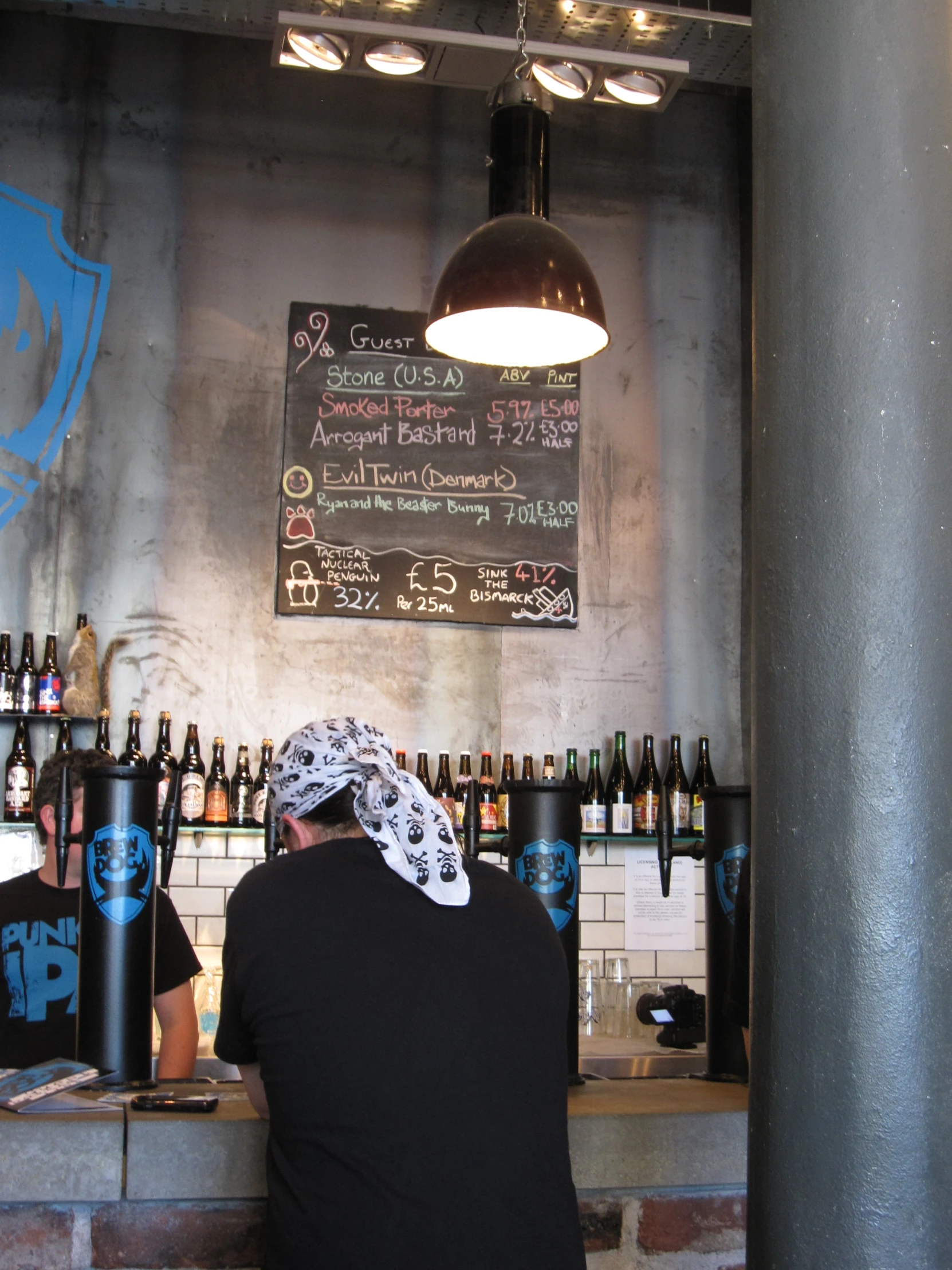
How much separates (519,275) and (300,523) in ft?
7.39

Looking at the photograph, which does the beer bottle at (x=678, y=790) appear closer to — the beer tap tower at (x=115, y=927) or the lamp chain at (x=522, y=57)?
the lamp chain at (x=522, y=57)

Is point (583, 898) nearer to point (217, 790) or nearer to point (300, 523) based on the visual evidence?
point (217, 790)

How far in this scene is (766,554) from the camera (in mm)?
1332

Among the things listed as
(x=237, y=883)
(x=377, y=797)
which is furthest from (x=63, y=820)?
(x=237, y=883)

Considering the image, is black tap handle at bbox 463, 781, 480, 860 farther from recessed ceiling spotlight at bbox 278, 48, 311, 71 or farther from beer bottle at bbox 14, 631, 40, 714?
recessed ceiling spotlight at bbox 278, 48, 311, 71

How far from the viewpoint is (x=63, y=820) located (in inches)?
89.4

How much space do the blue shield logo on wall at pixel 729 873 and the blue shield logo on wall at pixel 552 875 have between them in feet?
1.08

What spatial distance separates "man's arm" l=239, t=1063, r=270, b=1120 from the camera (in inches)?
64.4

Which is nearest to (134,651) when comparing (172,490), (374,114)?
(172,490)

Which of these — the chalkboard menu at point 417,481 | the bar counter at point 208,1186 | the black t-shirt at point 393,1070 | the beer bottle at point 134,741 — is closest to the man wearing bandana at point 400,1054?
the black t-shirt at point 393,1070

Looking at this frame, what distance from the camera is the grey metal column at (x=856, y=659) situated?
118 cm

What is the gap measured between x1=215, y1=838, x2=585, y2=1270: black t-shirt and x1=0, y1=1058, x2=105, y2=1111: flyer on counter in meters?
0.43

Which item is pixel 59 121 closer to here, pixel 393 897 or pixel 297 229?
pixel 297 229

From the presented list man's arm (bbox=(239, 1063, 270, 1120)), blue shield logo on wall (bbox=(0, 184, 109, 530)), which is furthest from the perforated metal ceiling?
man's arm (bbox=(239, 1063, 270, 1120))
